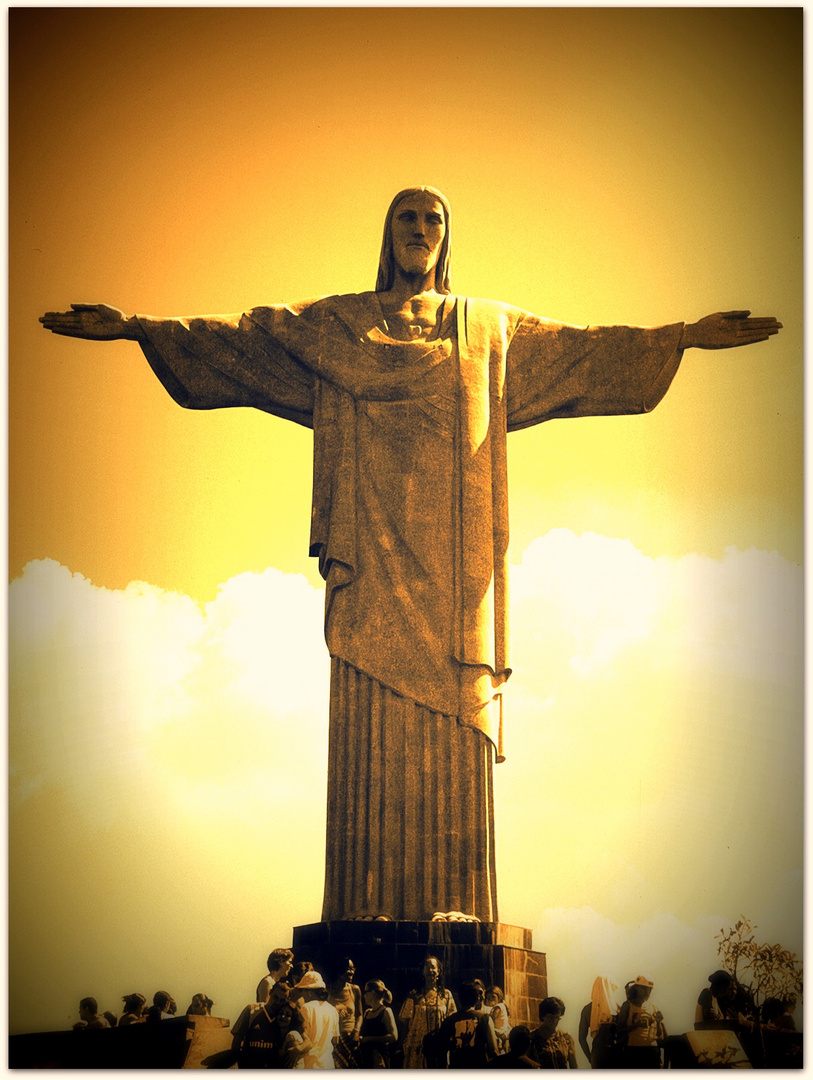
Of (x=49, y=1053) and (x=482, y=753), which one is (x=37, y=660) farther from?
(x=482, y=753)

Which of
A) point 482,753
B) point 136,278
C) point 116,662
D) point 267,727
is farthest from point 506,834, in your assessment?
point 136,278

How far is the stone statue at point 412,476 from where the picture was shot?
7.80 meters

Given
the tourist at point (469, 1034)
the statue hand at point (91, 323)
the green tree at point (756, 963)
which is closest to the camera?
the tourist at point (469, 1034)

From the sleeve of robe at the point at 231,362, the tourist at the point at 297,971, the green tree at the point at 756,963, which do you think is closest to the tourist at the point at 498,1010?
the tourist at the point at 297,971

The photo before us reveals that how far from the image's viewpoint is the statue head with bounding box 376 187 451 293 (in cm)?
874

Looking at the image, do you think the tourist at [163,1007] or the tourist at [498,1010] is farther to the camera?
the tourist at [163,1007]

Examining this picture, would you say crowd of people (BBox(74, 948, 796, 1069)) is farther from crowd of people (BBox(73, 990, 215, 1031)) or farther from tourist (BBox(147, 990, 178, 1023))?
tourist (BBox(147, 990, 178, 1023))

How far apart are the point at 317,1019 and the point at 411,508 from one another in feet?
8.94

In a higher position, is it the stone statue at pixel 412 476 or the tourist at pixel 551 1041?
the stone statue at pixel 412 476

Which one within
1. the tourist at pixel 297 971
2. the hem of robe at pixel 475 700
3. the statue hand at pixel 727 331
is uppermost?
the statue hand at pixel 727 331

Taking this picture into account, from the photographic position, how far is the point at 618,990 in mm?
8250

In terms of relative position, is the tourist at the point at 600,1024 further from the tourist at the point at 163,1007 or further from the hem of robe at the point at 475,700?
the tourist at the point at 163,1007

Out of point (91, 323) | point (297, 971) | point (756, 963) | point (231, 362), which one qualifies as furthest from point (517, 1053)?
point (91, 323)

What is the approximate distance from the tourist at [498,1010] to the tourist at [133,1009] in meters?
1.97
